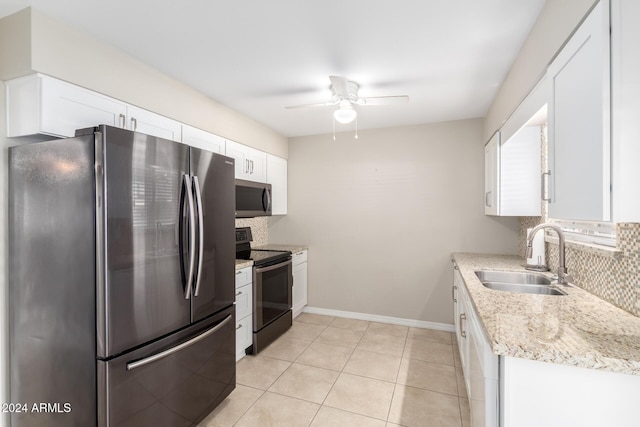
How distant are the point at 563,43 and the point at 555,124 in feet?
1.11

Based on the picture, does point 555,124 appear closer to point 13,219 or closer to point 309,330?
point 13,219

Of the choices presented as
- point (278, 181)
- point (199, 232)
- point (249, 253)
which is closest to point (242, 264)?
point (249, 253)

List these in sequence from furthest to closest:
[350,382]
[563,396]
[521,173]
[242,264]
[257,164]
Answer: [257,164], [242,264], [521,173], [350,382], [563,396]

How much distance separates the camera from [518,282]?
2305mm

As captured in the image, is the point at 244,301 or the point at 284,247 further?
the point at 284,247

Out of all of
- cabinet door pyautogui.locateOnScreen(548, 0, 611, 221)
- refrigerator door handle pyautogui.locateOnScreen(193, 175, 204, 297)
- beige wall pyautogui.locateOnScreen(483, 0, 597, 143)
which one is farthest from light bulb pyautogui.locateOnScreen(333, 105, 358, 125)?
cabinet door pyautogui.locateOnScreen(548, 0, 611, 221)

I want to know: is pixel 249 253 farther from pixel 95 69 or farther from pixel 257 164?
pixel 95 69

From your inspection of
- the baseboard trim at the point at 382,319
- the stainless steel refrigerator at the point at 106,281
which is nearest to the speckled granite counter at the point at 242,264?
the stainless steel refrigerator at the point at 106,281

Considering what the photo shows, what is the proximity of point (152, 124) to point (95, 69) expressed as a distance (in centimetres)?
44

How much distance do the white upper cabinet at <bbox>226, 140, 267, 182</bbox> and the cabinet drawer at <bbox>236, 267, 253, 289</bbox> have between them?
0.97 metres

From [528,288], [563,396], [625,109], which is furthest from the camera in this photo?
[528,288]

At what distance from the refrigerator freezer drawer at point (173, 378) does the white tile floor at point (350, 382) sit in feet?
0.90

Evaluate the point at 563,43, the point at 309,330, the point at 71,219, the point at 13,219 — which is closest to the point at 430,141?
the point at 563,43

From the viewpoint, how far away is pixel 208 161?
1944 mm
